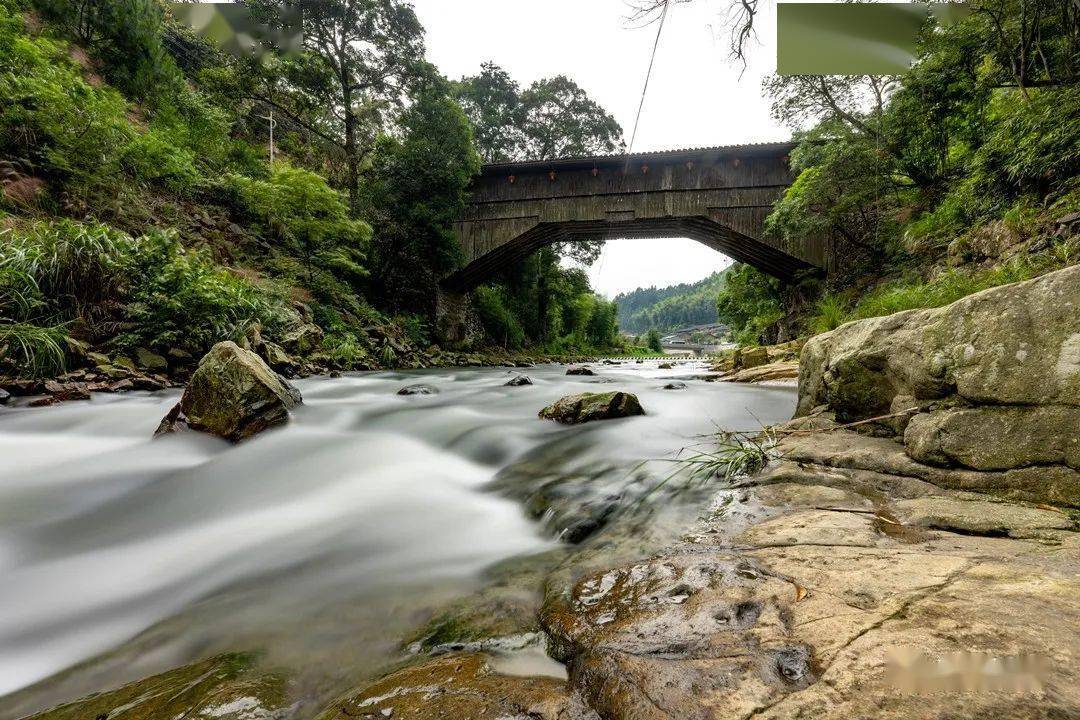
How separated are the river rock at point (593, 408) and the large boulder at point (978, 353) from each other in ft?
7.14

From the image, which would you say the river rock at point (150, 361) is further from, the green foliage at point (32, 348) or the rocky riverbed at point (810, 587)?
the rocky riverbed at point (810, 587)

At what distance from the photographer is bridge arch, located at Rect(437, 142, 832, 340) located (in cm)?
1500

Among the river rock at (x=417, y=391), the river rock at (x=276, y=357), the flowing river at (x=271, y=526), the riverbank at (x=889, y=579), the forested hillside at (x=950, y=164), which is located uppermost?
the forested hillside at (x=950, y=164)

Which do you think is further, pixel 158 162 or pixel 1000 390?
pixel 158 162

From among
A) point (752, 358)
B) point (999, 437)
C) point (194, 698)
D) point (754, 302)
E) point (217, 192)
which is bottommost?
point (194, 698)

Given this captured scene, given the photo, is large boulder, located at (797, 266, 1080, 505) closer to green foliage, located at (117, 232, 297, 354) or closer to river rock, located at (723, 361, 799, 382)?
river rock, located at (723, 361, 799, 382)

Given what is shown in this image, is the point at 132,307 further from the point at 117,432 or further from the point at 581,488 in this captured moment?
the point at 581,488

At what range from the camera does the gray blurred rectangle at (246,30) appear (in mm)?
15180

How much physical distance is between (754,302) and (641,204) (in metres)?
8.81

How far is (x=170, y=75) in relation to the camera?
46.8 feet

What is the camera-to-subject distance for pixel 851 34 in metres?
5.54

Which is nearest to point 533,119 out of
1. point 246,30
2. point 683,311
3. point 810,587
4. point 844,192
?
point 246,30

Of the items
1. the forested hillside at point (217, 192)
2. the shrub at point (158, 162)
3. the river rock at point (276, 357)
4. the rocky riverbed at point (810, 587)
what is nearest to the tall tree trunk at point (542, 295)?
the forested hillside at point (217, 192)

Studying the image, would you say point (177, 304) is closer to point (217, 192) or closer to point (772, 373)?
point (217, 192)
